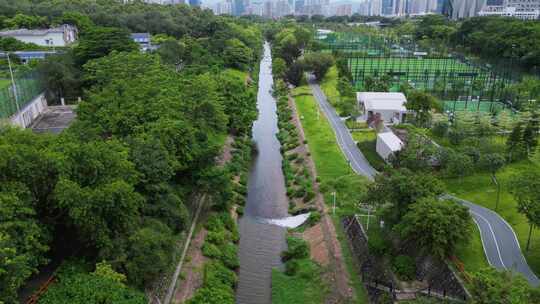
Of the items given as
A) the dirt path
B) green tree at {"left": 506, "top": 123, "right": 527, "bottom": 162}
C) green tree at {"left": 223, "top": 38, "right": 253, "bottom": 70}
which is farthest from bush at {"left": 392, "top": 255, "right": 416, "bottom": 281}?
green tree at {"left": 223, "top": 38, "right": 253, "bottom": 70}

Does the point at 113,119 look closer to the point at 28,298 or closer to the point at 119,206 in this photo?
the point at 119,206

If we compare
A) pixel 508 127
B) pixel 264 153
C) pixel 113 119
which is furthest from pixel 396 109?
pixel 113 119

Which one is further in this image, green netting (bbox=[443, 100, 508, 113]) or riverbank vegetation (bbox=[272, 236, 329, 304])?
green netting (bbox=[443, 100, 508, 113])

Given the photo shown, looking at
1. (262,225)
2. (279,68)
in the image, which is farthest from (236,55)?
(262,225)

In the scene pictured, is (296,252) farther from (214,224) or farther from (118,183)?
(118,183)

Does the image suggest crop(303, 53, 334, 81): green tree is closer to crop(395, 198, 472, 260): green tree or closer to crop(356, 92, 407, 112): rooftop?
crop(356, 92, 407, 112): rooftop
